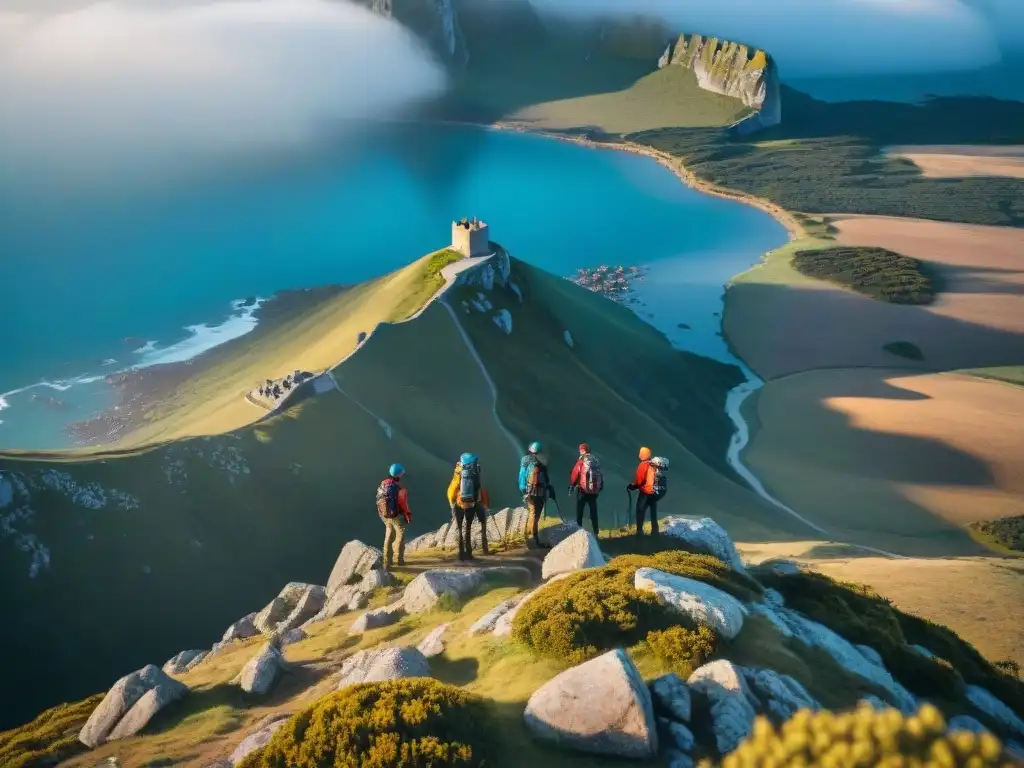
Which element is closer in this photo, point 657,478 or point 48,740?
point 48,740

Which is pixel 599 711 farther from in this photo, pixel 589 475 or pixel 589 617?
pixel 589 475

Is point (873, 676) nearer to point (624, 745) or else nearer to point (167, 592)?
point (624, 745)

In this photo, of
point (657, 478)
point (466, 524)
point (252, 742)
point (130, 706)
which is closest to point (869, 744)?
point (252, 742)

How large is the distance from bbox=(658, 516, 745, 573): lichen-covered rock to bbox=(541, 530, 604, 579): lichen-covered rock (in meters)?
3.10

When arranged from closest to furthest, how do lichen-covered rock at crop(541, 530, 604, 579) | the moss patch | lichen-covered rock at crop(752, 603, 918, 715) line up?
lichen-covered rock at crop(752, 603, 918, 715), lichen-covered rock at crop(541, 530, 604, 579), the moss patch

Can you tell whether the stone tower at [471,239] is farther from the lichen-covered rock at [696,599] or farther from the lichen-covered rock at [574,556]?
the lichen-covered rock at [696,599]

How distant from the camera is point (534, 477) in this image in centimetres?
1914

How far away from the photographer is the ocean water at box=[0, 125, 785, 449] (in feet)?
266

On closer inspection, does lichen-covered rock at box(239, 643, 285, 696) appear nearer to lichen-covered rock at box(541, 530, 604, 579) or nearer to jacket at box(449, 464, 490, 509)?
jacket at box(449, 464, 490, 509)

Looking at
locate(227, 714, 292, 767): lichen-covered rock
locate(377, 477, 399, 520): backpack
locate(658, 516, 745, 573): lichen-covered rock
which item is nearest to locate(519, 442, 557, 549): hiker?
→ locate(377, 477, 399, 520): backpack

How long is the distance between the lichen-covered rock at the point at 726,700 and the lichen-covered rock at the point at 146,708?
9896 mm

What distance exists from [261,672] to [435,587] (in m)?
4.09

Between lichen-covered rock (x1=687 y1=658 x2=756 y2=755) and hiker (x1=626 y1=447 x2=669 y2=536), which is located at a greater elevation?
hiker (x1=626 y1=447 x2=669 y2=536)

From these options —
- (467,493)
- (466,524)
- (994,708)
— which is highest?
(467,493)
